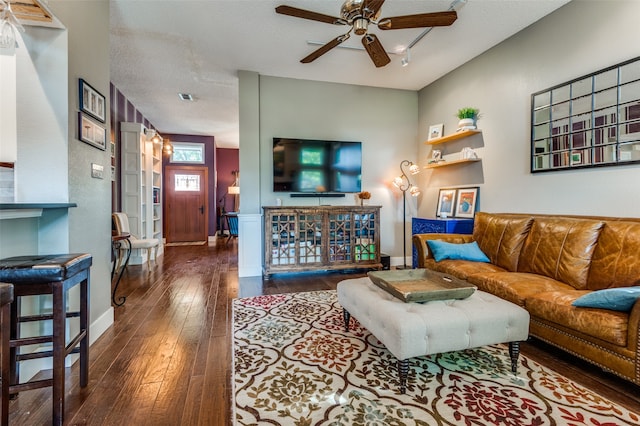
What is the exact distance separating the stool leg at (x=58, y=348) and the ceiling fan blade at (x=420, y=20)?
2.82m

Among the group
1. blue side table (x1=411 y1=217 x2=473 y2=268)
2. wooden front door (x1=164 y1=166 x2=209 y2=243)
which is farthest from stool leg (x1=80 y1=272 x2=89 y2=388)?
wooden front door (x1=164 y1=166 x2=209 y2=243)

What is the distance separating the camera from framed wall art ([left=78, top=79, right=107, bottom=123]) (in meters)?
2.15

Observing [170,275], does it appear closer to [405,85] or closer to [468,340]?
[468,340]

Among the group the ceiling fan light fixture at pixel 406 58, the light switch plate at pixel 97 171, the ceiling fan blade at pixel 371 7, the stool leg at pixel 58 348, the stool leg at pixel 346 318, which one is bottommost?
the stool leg at pixel 346 318

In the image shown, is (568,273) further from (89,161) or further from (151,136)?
(151,136)

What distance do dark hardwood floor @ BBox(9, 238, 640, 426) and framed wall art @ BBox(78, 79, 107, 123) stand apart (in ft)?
5.76

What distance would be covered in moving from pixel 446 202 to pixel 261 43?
3.30m

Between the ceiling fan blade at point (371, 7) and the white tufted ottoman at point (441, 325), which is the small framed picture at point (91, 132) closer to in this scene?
the ceiling fan blade at point (371, 7)

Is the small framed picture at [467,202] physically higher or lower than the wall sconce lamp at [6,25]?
lower

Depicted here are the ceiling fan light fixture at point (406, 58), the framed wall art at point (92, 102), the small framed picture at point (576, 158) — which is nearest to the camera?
the framed wall art at point (92, 102)

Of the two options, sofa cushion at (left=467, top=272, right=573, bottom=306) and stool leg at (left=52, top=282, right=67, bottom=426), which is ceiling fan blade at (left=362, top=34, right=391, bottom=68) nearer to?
sofa cushion at (left=467, top=272, right=573, bottom=306)

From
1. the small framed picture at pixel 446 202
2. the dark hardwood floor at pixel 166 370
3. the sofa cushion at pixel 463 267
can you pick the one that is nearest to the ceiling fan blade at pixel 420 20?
the sofa cushion at pixel 463 267

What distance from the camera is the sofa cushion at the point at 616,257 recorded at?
6.76 ft

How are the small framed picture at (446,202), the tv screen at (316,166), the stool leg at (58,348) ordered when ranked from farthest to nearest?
the tv screen at (316,166), the small framed picture at (446,202), the stool leg at (58,348)
